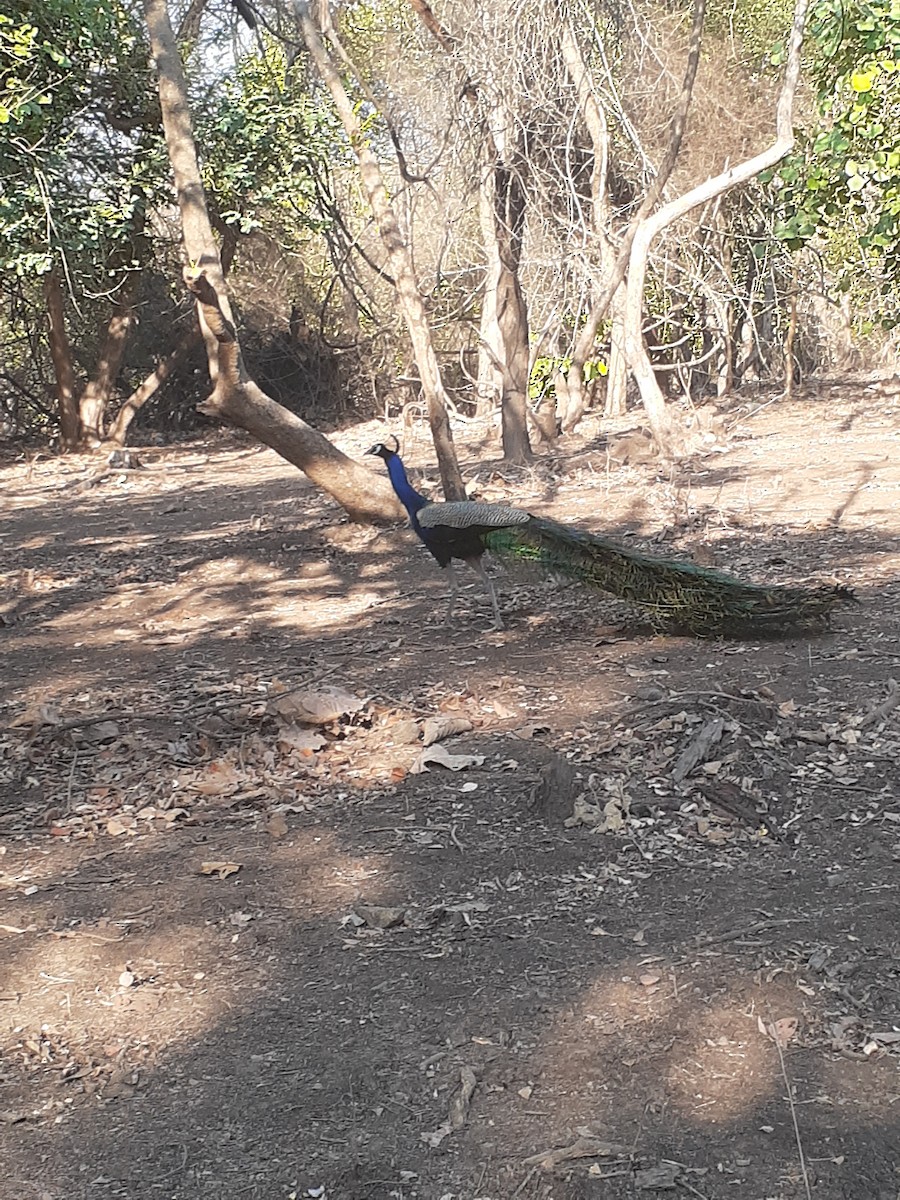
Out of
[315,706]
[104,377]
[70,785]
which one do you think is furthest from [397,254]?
[104,377]

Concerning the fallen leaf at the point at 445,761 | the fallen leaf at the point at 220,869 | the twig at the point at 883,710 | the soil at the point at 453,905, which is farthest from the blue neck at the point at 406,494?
the fallen leaf at the point at 220,869

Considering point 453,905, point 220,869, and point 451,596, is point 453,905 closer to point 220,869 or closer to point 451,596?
point 220,869

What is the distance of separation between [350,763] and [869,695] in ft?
6.56

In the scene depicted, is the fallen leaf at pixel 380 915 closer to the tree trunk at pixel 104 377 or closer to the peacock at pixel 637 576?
the peacock at pixel 637 576

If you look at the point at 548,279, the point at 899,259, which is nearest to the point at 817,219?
the point at 899,259

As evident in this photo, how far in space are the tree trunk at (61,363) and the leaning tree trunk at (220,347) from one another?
291 inches

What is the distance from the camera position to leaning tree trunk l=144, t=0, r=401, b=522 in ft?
25.9

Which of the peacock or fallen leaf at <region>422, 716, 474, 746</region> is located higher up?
the peacock

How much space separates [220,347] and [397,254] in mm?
1550

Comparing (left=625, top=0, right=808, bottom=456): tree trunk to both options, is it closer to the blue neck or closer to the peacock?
the blue neck

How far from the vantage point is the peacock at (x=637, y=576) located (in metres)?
5.46

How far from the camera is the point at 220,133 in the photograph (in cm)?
1507

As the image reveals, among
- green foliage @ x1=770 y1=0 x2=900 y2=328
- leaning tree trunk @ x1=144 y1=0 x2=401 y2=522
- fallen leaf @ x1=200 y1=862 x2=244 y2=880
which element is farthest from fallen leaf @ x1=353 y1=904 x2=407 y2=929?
leaning tree trunk @ x1=144 y1=0 x2=401 y2=522

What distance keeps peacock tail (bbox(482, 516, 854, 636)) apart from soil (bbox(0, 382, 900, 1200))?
132 millimetres
